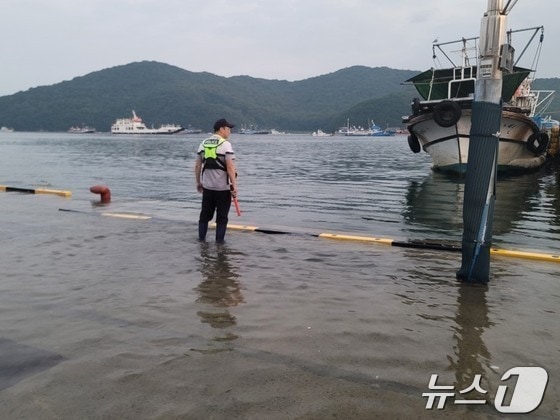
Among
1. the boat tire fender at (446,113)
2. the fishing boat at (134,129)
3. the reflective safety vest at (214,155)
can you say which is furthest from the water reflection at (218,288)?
the fishing boat at (134,129)

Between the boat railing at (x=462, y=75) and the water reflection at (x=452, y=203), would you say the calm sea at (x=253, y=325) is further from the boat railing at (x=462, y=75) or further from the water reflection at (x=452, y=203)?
the boat railing at (x=462, y=75)

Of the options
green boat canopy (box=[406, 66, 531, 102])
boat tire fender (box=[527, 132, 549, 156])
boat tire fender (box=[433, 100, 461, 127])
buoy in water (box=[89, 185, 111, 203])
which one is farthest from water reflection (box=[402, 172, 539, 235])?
buoy in water (box=[89, 185, 111, 203])

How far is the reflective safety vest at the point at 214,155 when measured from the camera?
7.21 meters

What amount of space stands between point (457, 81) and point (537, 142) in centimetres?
529

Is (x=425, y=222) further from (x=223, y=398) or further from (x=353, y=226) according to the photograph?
(x=223, y=398)

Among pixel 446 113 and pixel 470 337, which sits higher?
pixel 446 113

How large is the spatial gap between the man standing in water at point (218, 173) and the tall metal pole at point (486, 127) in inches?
138

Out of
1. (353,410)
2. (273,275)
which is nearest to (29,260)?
(273,275)

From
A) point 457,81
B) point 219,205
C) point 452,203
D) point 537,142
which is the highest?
point 457,81

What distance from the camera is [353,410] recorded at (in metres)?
2.78

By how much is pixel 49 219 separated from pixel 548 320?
8.86 m

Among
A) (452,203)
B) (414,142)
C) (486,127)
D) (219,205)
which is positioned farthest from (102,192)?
(414,142)

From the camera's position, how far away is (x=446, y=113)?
21.7 m

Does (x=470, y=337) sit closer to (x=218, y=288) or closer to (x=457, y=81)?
(x=218, y=288)
